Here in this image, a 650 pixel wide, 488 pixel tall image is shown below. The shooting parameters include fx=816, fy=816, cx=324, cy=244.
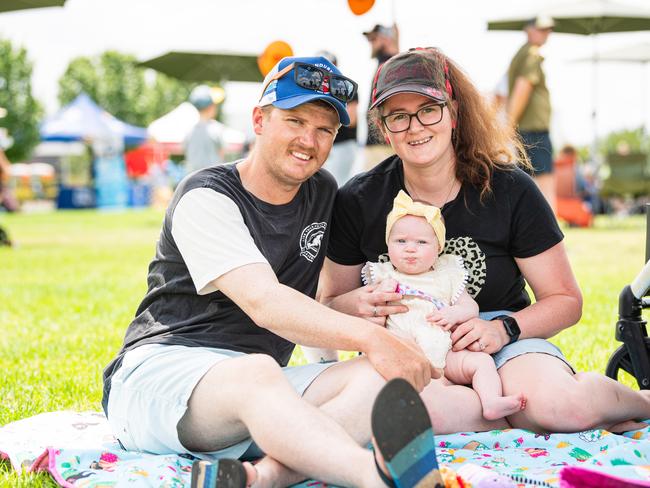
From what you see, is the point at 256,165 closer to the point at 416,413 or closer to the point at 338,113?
the point at 338,113

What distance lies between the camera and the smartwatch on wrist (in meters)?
2.92

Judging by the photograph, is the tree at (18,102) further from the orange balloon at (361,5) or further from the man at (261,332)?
the man at (261,332)

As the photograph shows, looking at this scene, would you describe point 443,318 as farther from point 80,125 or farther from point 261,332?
point 80,125

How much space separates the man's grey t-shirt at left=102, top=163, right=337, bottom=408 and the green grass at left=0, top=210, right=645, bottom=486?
0.62 meters

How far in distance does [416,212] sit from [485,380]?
63cm

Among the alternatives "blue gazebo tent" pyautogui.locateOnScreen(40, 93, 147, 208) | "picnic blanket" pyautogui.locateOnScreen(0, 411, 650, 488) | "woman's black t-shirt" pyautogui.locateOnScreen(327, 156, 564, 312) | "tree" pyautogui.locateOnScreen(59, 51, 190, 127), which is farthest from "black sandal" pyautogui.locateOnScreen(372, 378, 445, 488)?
"tree" pyautogui.locateOnScreen(59, 51, 190, 127)

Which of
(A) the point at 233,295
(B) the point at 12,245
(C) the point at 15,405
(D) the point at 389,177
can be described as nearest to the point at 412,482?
(A) the point at 233,295

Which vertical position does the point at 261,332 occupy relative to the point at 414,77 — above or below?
below

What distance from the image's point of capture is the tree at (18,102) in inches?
1534

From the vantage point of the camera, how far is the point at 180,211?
101 inches

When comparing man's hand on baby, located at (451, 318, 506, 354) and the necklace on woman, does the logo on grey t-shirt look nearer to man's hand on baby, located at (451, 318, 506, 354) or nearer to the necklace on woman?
the necklace on woman

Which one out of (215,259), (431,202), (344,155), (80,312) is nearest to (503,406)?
(431,202)

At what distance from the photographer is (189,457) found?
2531mm

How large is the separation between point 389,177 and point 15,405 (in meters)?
1.88
